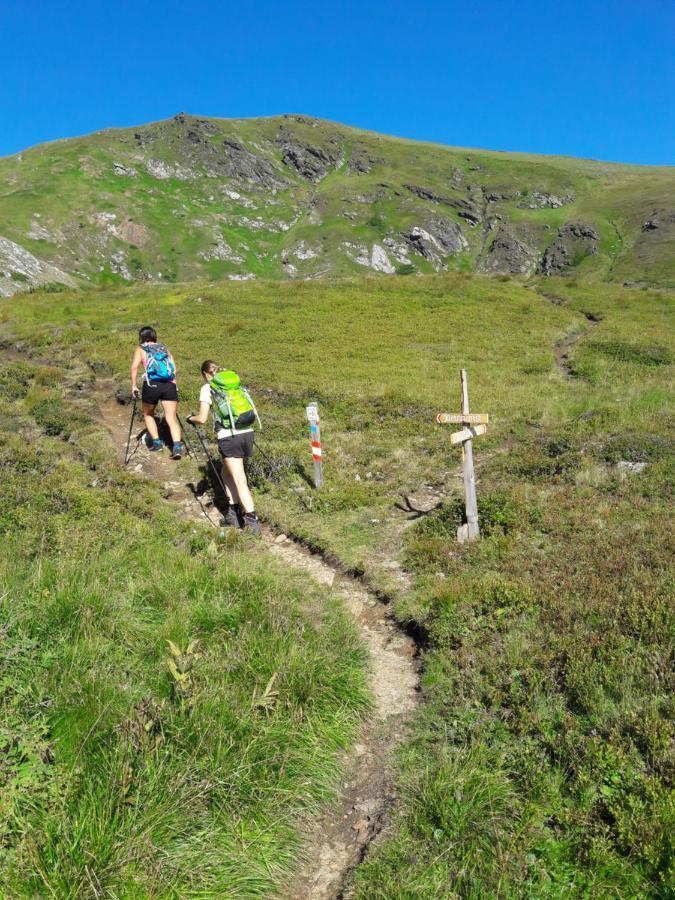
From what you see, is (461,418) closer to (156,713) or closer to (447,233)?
(156,713)

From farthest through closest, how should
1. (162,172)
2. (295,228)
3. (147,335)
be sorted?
(162,172) → (295,228) → (147,335)

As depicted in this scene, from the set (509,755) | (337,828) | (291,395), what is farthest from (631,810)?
(291,395)

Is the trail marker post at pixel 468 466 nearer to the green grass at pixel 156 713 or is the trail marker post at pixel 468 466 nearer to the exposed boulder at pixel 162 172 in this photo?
the green grass at pixel 156 713

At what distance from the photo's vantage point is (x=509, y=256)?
17500 cm

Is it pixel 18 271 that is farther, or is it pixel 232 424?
pixel 18 271

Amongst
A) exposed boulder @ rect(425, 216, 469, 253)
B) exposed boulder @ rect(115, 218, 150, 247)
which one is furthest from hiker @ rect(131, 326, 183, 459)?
exposed boulder @ rect(425, 216, 469, 253)

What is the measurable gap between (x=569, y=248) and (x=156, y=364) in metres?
182

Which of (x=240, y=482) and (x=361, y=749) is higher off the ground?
(x=240, y=482)

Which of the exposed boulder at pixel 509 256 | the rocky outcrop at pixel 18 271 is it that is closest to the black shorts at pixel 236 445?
the rocky outcrop at pixel 18 271

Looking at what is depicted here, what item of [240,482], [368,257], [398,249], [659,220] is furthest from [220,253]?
[240,482]

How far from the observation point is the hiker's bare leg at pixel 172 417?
12672 millimetres

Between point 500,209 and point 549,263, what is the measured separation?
151 feet

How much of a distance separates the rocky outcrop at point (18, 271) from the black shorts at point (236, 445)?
4457 cm

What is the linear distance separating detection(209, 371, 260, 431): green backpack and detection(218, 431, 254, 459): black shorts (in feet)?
0.62
